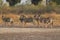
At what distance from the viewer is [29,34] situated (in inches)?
251

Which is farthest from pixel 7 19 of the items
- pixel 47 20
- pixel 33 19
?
pixel 47 20

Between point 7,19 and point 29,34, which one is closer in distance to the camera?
point 29,34

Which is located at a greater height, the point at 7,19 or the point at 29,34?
the point at 7,19

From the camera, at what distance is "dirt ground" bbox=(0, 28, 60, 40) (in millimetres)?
6242

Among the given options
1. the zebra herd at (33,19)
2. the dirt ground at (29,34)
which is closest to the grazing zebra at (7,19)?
the zebra herd at (33,19)

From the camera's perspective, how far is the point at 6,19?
6.57 metres

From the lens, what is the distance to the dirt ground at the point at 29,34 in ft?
20.5

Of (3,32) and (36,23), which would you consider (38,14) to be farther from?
(3,32)

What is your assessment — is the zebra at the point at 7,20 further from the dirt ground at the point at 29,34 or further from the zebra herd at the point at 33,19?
the dirt ground at the point at 29,34

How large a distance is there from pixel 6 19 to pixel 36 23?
0.71m

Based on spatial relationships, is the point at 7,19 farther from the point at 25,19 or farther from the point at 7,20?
the point at 25,19

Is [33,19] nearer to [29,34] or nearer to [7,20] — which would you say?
[29,34]

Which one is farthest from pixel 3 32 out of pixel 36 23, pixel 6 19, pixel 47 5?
pixel 47 5

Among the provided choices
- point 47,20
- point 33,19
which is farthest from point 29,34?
point 47,20
